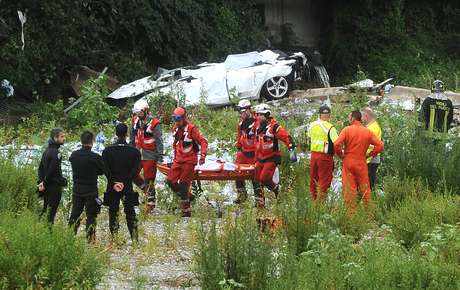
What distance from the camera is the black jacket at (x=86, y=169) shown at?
9398 millimetres

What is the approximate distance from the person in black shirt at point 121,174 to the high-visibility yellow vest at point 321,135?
287 cm

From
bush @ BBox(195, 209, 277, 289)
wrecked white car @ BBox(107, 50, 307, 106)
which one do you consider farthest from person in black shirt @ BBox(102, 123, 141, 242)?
wrecked white car @ BBox(107, 50, 307, 106)

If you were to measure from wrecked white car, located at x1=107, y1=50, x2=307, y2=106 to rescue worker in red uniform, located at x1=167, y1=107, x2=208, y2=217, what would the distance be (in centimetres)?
811

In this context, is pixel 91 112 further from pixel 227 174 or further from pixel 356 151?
pixel 356 151

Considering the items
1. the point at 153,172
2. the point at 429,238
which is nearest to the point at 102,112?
the point at 153,172

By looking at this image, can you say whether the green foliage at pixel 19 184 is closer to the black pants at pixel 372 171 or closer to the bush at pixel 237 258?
the bush at pixel 237 258

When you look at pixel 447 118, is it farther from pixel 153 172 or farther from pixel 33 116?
pixel 33 116

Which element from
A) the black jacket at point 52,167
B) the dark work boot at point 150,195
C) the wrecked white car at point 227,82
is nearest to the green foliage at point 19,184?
the black jacket at point 52,167

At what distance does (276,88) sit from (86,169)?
40.6 feet

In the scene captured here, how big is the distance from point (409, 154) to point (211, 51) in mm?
14808

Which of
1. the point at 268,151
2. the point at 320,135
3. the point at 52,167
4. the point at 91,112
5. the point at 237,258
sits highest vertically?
the point at 52,167

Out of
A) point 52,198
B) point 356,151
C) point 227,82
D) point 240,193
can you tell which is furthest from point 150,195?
Result: point 227,82

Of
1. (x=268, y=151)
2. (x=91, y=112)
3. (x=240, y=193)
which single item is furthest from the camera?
(x=91, y=112)

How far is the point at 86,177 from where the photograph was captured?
9477mm
